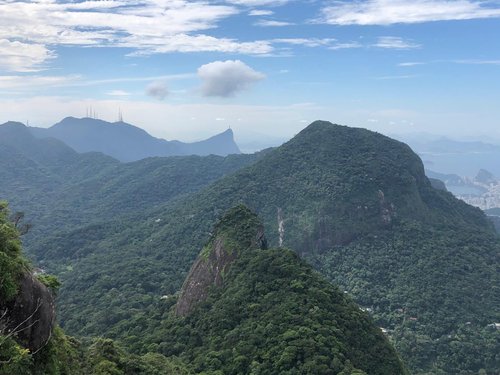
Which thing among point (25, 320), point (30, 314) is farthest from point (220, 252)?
point (25, 320)

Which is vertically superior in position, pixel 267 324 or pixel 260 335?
pixel 267 324

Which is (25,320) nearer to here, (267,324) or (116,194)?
(267,324)

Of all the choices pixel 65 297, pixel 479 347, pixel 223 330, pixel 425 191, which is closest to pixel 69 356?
pixel 223 330

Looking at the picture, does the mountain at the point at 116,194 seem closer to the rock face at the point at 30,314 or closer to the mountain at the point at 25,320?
the mountain at the point at 25,320

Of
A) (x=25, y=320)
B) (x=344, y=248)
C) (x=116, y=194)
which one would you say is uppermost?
(x=25, y=320)

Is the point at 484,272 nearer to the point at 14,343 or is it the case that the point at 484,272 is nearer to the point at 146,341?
the point at 146,341

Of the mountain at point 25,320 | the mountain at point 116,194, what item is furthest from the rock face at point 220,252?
the mountain at point 116,194

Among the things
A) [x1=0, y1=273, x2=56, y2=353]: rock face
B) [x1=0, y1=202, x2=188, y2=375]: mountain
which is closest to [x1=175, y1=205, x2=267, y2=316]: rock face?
[x1=0, y1=202, x2=188, y2=375]: mountain
